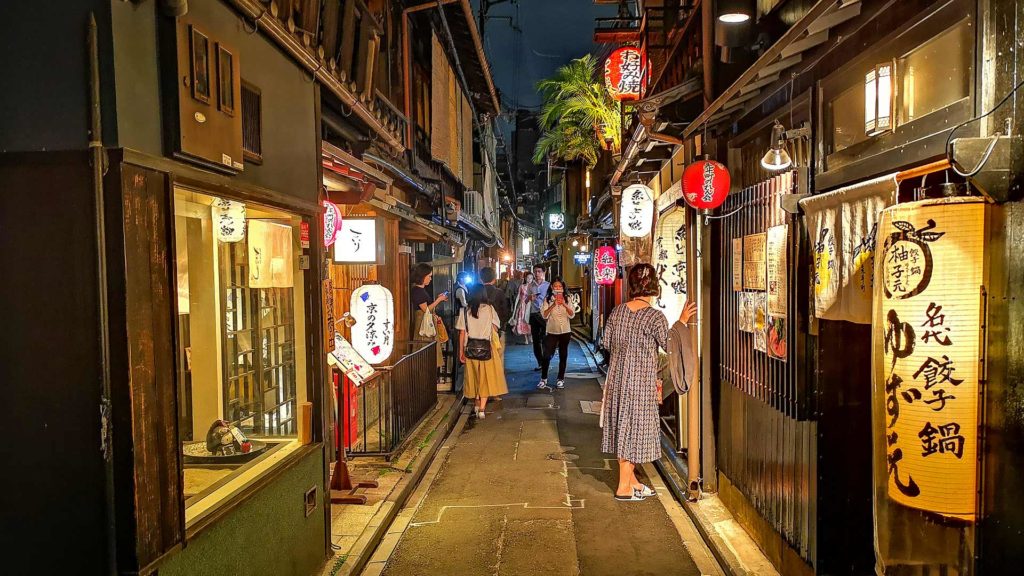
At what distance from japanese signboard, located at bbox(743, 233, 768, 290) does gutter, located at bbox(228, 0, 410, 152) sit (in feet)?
17.1

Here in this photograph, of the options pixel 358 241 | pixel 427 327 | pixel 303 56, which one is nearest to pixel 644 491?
pixel 358 241

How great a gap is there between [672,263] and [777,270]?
13.8 feet

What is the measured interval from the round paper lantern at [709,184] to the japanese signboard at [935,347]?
165 inches

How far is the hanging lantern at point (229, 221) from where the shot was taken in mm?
6898

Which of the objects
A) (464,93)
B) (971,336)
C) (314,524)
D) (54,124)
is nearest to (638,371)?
(314,524)

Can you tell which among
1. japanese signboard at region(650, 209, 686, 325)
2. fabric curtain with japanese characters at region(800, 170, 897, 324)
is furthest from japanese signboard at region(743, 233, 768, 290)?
japanese signboard at region(650, 209, 686, 325)

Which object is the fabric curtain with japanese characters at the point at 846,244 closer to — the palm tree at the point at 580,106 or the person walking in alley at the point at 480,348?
the person walking in alley at the point at 480,348

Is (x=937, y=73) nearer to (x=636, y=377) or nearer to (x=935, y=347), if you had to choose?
(x=935, y=347)

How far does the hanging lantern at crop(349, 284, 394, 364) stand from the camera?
Result: 10.1 meters

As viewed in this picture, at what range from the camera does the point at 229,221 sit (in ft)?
23.2

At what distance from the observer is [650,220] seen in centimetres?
1309

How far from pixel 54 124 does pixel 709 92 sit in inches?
309

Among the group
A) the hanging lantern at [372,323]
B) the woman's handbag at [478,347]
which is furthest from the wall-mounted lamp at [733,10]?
the woman's handbag at [478,347]

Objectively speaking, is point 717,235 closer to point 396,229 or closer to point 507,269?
point 396,229
